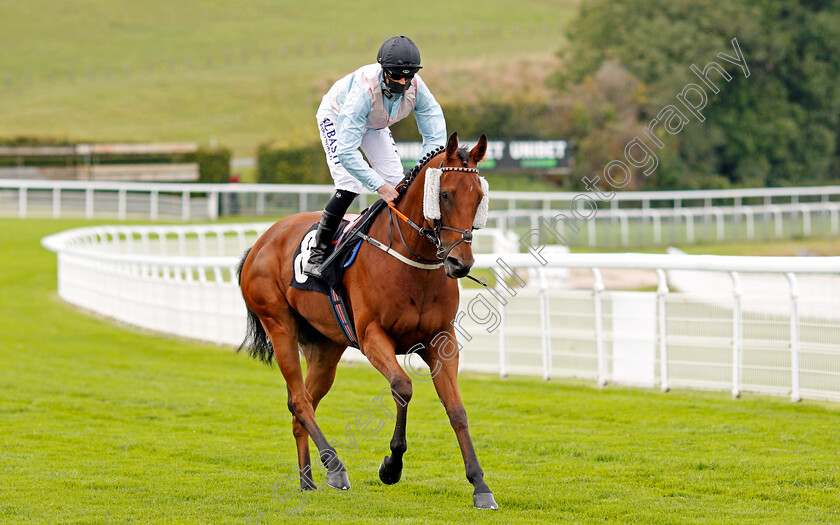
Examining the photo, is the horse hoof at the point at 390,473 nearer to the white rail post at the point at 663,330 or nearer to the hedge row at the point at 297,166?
the white rail post at the point at 663,330

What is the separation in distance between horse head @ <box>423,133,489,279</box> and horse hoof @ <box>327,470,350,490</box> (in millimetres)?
1398

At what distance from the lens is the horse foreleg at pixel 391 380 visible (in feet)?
16.1

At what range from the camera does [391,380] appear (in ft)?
16.2

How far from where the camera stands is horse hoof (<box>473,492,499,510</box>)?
15.6 ft

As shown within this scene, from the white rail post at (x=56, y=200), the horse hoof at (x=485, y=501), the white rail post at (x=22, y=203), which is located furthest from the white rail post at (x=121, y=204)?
the horse hoof at (x=485, y=501)

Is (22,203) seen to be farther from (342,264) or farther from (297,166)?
(342,264)

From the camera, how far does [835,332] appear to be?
747cm

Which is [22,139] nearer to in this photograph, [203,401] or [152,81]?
[152,81]

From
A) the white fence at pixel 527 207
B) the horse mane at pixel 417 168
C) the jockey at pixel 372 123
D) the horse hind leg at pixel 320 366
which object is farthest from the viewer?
the white fence at pixel 527 207

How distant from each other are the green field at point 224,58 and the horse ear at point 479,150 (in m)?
39.5

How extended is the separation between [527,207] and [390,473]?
23965mm

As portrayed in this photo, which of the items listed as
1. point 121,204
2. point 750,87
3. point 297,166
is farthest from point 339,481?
point 750,87

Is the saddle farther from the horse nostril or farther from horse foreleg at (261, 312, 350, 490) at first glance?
the horse nostril

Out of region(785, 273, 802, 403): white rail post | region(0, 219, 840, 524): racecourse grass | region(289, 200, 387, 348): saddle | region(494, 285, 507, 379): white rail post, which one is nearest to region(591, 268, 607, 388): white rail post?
region(0, 219, 840, 524): racecourse grass
